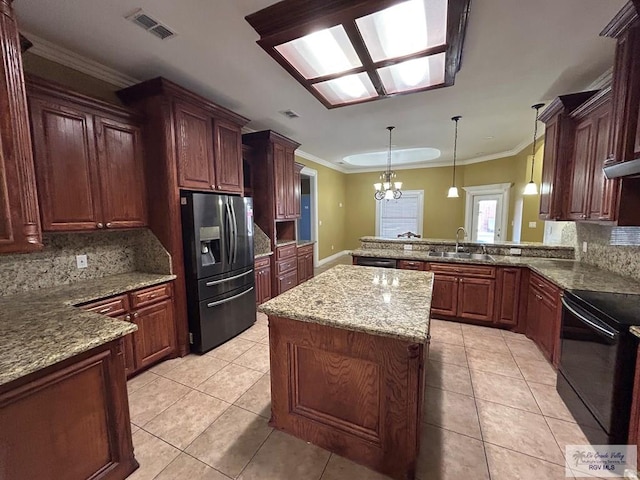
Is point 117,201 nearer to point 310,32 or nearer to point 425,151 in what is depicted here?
point 310,32

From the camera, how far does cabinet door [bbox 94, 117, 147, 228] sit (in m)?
2.30

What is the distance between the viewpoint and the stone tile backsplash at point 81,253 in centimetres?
206

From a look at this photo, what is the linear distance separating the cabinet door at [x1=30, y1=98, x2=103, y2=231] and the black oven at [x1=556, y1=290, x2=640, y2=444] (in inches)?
145

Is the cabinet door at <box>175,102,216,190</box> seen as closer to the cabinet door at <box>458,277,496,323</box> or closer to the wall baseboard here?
the cabinet door at <box>458,277,496,323</box>

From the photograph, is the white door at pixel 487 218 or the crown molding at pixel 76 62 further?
the white door at pixel 487 218

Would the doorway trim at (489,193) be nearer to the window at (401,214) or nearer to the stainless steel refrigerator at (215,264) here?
the window at (401,214)

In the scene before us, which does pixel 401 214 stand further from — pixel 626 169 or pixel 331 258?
pixel 626 169

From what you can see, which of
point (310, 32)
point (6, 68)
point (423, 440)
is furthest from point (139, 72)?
point (423, 440)

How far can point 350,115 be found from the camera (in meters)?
3.73

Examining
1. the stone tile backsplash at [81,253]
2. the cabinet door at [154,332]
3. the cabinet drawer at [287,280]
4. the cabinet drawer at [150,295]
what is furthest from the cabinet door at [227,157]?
the cabinet drawer at [287,280]

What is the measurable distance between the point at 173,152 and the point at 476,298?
3782 mm

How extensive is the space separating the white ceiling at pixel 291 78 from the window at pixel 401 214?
3.88m

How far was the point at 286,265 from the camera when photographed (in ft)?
15.0

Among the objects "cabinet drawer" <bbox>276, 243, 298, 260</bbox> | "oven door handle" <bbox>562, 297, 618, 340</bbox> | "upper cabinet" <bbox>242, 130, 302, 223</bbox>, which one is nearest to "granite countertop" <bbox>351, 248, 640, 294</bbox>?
"oven door handle" <bbox>562, 297, 618, 340</bbox>
